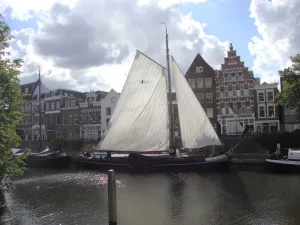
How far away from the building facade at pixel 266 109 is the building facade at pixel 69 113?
89.1 feet

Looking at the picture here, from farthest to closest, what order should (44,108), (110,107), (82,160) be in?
1. (44,108)
2. (110,107)
3. (82,160)

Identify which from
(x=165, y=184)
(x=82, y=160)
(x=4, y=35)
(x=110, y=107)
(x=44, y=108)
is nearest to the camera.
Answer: (x=4, y=35)

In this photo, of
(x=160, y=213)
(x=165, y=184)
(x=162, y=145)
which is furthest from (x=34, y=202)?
(x=162, y=145)

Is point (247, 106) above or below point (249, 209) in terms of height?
above

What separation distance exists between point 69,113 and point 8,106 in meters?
59.0

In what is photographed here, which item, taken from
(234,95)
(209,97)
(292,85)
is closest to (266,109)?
(234,95)

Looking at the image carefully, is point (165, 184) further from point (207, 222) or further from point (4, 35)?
point (4, 35)

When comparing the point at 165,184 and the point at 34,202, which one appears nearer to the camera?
the point at 34,202

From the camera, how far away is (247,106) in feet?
176

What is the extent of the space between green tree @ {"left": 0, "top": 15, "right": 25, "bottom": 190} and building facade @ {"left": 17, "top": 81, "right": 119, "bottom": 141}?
1929 inches

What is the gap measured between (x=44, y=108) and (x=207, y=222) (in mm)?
68522

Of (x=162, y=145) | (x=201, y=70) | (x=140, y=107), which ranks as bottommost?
(x=162, y=145)

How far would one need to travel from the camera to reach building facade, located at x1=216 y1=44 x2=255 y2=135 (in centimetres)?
Result: 5344

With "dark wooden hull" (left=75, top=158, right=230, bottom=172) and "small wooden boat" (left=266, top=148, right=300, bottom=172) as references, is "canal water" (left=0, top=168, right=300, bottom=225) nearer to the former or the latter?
"small wooden boat" (left=266, top=148, right=300, bottom=172)
